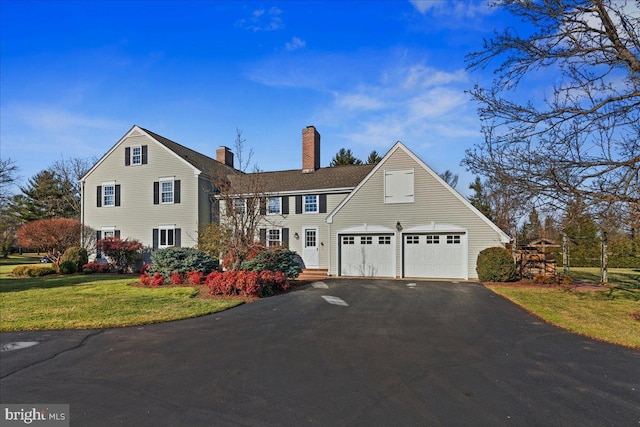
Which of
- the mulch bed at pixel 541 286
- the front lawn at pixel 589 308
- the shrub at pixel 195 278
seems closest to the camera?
the front lawn at pixel 589 308

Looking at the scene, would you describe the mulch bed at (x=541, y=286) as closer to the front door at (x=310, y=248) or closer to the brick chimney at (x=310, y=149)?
the front door at (x=310, y=248)

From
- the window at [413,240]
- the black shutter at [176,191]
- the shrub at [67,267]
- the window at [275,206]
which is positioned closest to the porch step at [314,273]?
the window at [275,206]

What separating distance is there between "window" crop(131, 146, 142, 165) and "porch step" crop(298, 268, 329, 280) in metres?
13.6

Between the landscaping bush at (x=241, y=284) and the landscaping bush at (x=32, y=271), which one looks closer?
the landscaping bush at (x=241, y=284)

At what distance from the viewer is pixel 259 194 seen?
15430 millimetres

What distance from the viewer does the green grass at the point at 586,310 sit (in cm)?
761

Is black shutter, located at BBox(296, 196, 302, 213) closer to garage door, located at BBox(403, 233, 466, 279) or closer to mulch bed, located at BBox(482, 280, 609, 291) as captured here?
garage door, located at BBox(403, 233, 466, 279)

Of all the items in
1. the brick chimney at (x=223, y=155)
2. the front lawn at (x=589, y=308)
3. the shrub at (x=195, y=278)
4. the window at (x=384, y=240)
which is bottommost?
the front lawn at (x=589, y=308)

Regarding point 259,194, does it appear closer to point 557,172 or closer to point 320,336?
point 320,336

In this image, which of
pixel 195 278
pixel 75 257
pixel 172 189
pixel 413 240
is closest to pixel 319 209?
pixel 413 240

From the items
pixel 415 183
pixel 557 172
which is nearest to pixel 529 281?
pixel 415 183

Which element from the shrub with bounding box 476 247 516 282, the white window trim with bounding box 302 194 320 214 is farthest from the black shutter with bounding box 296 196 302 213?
the shrub with bounding box 476 247 516 282

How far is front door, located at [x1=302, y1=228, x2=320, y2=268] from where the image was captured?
68.2ft

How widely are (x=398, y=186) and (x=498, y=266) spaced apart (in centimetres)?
617
